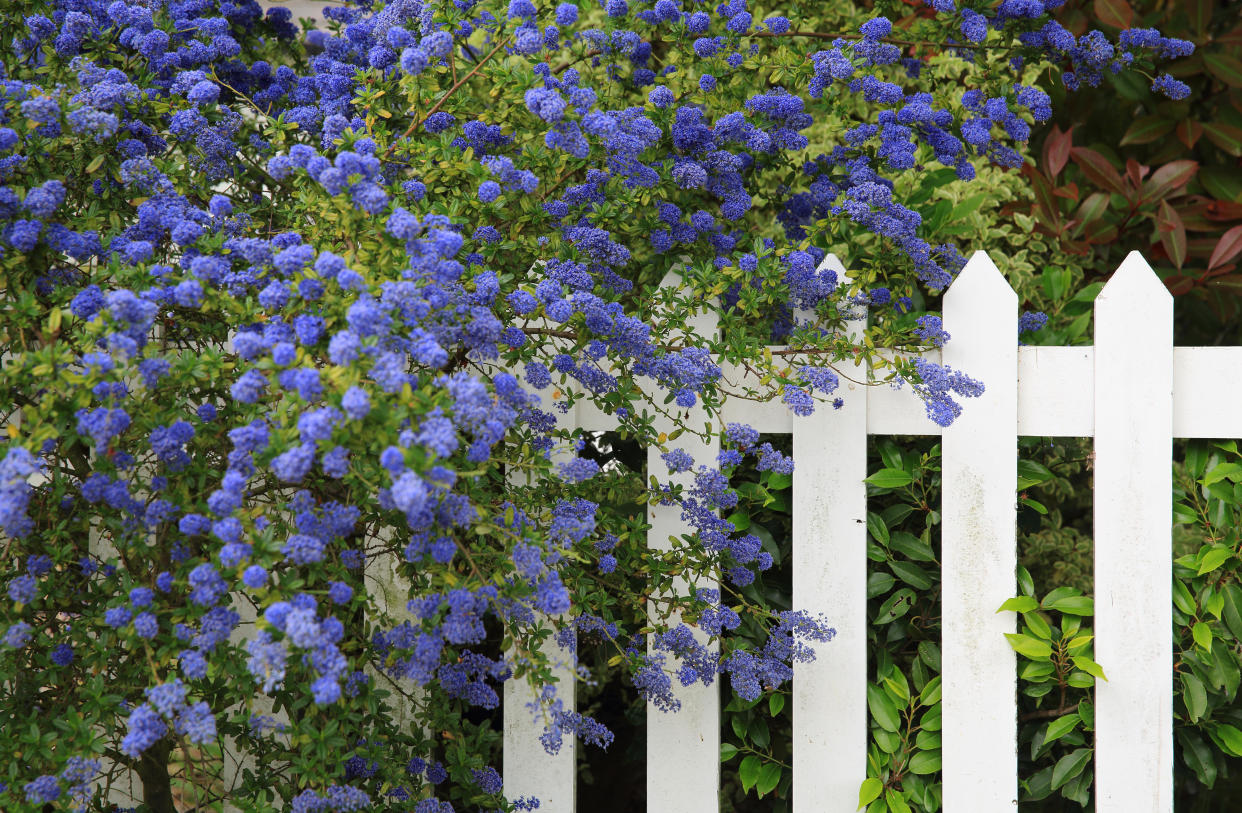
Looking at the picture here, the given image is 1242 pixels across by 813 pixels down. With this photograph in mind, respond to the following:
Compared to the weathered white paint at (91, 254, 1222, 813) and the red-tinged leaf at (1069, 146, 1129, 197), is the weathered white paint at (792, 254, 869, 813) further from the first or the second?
the red-tinged leaf at (1069, 146, 1129, 197)

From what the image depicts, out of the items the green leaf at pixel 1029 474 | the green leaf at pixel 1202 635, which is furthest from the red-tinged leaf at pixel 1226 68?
the green leaf at pixel 1202 635

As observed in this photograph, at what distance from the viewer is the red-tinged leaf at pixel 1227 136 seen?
10.2 ft

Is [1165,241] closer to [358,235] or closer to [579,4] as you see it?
[579,4]

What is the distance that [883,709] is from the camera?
2.17m

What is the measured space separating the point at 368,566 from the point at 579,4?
1.54 m

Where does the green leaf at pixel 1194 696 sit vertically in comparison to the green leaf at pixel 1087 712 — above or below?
above

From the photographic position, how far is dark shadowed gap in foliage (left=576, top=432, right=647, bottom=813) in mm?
2490

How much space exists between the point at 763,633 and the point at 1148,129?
2.16 m

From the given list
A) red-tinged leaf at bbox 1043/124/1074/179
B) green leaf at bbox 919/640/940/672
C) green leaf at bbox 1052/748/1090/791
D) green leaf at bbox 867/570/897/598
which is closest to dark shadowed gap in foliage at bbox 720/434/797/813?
green leaf at bbox 867/570/897/598

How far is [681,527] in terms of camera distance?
7.27 ft

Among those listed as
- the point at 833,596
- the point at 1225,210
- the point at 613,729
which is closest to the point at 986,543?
the point at 833,596

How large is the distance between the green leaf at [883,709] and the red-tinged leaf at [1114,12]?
2002mm

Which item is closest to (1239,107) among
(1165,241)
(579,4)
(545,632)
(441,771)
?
(1165,241)

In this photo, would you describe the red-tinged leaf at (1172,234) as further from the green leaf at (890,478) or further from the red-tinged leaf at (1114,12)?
the green leaf at (890,478)
